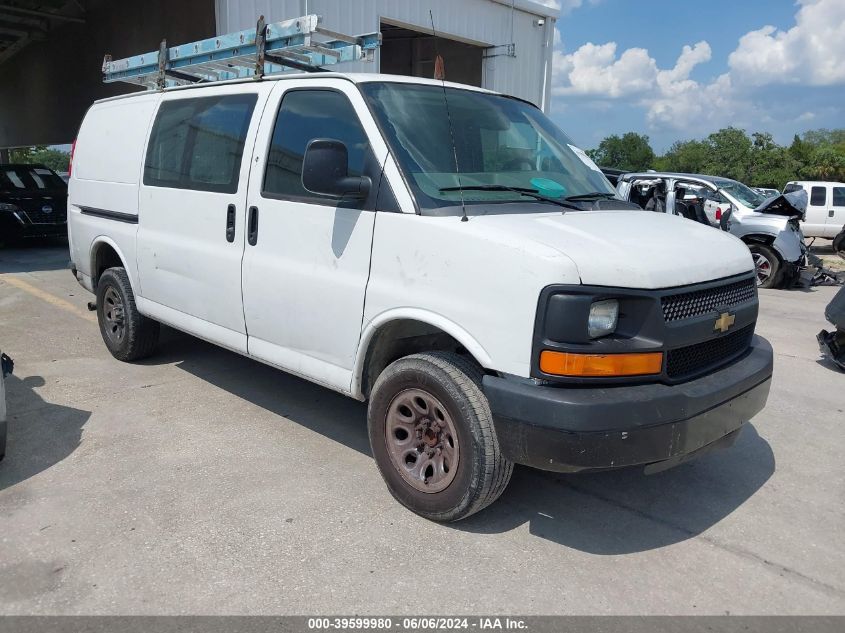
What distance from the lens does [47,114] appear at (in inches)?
980

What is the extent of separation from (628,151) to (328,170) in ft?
239

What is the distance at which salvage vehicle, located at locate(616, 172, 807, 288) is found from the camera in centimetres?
1116

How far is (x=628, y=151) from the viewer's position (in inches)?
2803

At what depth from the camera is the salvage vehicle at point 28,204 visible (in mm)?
13328

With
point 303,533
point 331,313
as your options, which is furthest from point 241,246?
point 303,533

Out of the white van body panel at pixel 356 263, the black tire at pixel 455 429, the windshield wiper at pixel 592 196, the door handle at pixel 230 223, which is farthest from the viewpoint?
the door handle at pixel 230 223

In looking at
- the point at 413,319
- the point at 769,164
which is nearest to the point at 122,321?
the point at 413,319

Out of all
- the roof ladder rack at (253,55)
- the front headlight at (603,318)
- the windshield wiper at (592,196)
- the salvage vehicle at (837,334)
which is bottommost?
the salvage vehicle at (837,334)

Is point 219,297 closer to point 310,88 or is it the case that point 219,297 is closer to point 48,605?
point 310,88

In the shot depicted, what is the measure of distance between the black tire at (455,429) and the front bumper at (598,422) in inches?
5.0

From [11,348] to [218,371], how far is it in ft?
7.12

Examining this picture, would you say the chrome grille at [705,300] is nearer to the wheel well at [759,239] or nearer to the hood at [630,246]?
the hood at [630,246]

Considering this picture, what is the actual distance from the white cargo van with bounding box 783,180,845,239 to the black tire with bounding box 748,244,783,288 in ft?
27.2

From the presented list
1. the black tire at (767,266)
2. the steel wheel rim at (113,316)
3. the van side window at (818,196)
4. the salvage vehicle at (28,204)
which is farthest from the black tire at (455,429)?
the van side window at (818,196)
